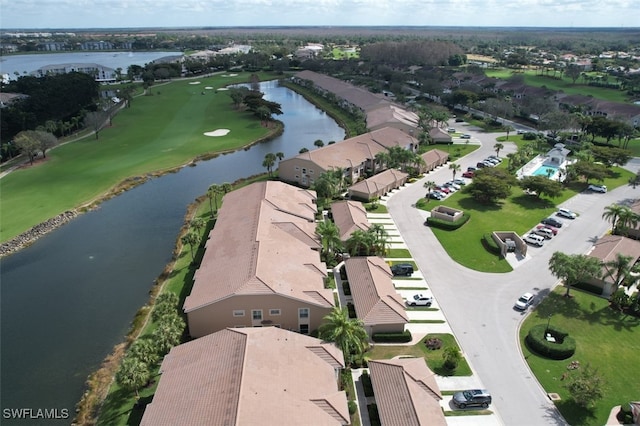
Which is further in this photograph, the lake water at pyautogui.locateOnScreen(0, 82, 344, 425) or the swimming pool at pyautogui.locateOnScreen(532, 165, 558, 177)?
the swimming pool at pyautogui.locateOnScreen(532, 165, 558, 177)

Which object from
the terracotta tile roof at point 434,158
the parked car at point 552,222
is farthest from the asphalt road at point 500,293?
the terracotta tile roof at point 434,158

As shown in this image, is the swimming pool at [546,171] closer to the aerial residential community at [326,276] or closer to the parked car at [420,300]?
the aerial residential community at [326,276]

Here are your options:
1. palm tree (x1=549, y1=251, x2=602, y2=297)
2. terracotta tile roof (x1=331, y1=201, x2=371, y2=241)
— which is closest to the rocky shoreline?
terracotta tile roof (x1=331, y1=201, x2=371, y2=241)

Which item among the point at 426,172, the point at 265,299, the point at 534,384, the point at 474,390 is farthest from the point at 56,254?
the point at 426,172

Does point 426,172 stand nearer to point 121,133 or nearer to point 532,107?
point 532,107

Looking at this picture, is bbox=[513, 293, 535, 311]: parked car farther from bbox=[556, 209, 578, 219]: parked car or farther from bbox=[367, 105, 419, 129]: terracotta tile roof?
bbox=[367, 105, 419, 129]: terracotta tile roof

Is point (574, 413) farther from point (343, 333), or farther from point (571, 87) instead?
point (571, 87)
